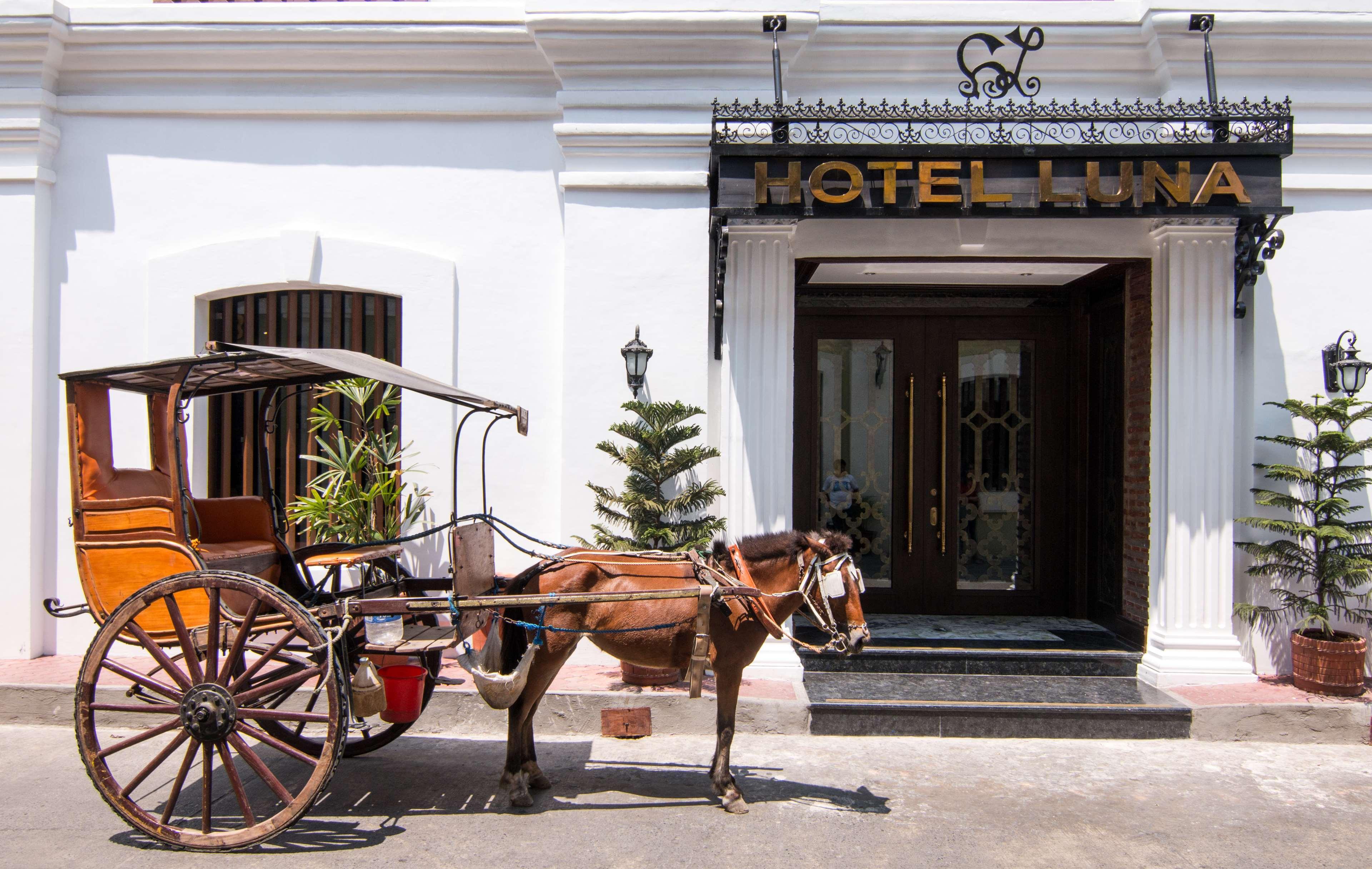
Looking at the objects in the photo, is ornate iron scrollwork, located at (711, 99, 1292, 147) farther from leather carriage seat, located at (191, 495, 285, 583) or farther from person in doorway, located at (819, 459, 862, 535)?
leather carriage seat, located at (191, 495, 285, 583)

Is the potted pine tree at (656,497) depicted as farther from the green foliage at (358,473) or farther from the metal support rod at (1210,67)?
the metal support rod at (1210,67)

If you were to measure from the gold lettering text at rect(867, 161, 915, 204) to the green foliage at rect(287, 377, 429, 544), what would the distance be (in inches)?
142

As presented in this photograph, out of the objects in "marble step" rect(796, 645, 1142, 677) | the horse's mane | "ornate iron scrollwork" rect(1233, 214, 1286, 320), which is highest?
"ornate iron scrollwork" rect(1233, 214, 1286, 320)

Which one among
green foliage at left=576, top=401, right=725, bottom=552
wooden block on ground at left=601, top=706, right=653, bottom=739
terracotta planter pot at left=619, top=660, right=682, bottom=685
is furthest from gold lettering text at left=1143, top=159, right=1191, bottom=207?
wooden block on ground at left=601, top=706, right=653, bottom=739

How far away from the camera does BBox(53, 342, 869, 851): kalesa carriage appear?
4.18 meters

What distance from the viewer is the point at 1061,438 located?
8602mm

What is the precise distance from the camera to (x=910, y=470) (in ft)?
27.9

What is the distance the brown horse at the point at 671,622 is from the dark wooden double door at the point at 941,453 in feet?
12.4

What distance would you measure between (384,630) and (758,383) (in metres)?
3.30

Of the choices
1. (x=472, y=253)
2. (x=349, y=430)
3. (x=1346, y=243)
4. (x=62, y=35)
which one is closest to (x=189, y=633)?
(x=349, y=430)

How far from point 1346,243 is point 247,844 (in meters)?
7.96

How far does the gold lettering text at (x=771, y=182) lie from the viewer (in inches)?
239

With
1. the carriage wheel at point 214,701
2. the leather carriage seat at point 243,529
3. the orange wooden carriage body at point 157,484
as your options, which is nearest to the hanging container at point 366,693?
the carriage wheel at point 214,701

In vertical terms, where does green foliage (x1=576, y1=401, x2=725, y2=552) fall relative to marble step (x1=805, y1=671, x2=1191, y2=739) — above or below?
above
